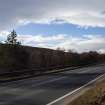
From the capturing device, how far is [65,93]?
20.4 metres

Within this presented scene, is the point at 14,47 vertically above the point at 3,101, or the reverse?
the point at 14,47

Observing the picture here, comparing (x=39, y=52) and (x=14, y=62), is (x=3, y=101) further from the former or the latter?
(x=39, y=52)

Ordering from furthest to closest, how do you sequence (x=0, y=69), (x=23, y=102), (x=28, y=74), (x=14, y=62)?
(x=14, y=62)
(x=0, y=69)
(x=28, y=74)
(x=23, y=102)

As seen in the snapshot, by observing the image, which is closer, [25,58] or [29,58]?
[25,58]

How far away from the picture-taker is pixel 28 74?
37.1 metres

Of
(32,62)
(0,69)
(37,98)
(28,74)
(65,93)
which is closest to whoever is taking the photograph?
(37,98)

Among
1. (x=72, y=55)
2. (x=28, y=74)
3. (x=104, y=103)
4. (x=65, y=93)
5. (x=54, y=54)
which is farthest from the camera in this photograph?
(x=72, y=55)

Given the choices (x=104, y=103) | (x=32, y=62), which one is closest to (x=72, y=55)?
(x=32, y=62)

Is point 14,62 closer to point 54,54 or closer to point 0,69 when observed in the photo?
point 0,69

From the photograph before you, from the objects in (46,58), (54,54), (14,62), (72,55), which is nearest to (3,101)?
(14,62)

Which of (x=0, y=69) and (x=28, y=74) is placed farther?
(x=0, y=69)

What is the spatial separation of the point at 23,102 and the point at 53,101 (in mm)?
1450

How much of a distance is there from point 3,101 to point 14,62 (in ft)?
120

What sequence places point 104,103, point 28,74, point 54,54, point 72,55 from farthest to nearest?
point 72,55
point 54,54
point 28,74
point 104,103
